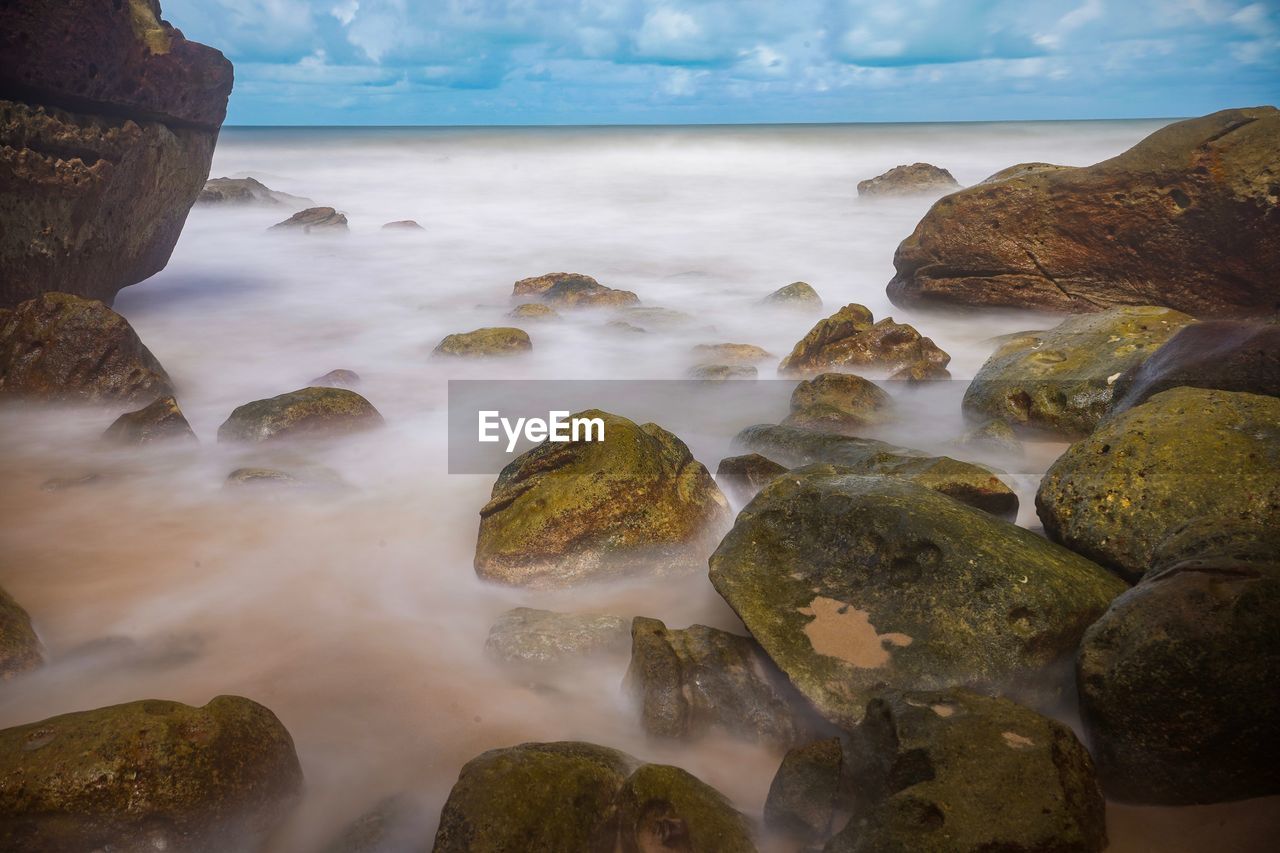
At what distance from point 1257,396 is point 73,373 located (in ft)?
27.1

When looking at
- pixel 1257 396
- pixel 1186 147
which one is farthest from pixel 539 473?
pixel 1186 147

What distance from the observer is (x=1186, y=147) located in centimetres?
877

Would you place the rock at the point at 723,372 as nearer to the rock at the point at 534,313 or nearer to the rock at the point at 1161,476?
the rock at the point at 534,313

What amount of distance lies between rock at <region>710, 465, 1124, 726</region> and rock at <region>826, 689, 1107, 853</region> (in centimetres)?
53

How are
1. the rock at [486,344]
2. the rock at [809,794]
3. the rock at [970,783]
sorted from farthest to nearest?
the rock at [486,344], the rock at [809,794], the rock at [970,783]

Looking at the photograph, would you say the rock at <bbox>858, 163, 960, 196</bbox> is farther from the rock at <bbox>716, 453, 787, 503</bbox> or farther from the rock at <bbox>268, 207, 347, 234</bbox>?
the rock at <bbox>716, 453, 787, 503</bbox>

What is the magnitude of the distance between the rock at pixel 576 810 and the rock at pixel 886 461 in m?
2.09

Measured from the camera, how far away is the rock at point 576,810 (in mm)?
2762

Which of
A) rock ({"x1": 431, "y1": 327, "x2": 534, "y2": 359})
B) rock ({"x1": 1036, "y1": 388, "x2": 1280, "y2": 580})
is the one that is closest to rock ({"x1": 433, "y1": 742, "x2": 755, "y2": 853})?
rock ({"x1": 1036, "y1": 388, "x2": 1280, "y2": 580})

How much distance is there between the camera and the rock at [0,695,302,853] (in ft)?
9.23

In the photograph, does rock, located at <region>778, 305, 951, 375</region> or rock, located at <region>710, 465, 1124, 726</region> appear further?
rock, located at <region>778, 305, 951, 375</region>

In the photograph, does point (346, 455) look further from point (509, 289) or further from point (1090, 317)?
point (509, 289)

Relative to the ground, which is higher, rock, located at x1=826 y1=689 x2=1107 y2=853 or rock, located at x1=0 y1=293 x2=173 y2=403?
rock, located at x1=826 y1=689 x2=1107 y2=853

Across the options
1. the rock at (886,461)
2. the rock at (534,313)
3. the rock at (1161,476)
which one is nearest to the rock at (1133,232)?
the rock at (534,313)
